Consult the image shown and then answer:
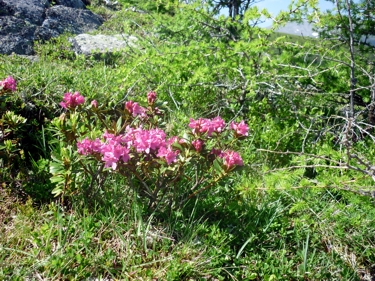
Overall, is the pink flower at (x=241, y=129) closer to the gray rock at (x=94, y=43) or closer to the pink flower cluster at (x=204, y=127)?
the pink flower cluster at (x=204, y=127)

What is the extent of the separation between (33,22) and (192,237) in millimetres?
7375

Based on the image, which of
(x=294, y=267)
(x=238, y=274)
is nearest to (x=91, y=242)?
(x=238, y=274)

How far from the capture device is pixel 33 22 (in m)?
8.09

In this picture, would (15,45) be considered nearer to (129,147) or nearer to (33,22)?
(33,22)

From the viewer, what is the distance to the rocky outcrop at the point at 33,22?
6707 millimetres

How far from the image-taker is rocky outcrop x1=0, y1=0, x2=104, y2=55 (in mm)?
6707

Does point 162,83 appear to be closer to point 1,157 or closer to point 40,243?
point 1,157

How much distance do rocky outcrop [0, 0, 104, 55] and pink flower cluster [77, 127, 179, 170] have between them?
210 inches

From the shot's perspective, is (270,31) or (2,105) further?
(270,31)

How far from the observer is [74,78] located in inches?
148

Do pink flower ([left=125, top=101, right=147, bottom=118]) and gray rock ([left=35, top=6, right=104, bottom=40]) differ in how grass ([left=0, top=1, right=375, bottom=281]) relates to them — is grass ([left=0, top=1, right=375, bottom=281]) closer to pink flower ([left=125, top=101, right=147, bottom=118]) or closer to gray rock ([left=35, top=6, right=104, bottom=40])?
pink flower ([left=125, top=101, right=147, bottom=118])

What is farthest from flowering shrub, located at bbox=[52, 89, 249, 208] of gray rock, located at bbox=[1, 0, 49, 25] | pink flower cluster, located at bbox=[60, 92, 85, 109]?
gray rock, located at bbox=[1, 0, 49, 25]

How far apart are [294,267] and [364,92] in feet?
7.06

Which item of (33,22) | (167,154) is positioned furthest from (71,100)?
(33,22)
